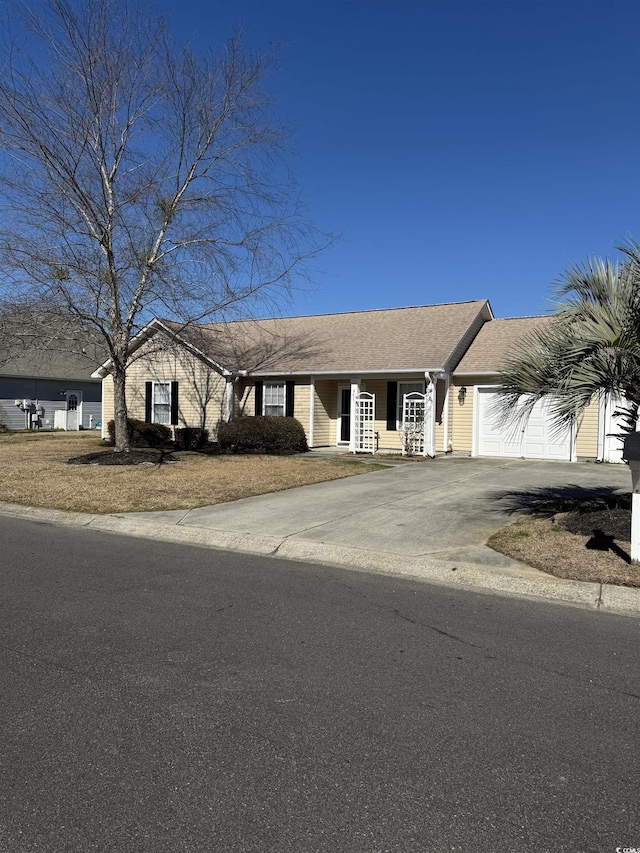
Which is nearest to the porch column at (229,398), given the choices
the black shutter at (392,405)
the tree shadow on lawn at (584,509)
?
the black shutter at (392,405)

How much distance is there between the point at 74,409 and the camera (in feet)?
122

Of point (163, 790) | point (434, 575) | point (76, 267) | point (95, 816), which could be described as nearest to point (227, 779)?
point (163, 790)

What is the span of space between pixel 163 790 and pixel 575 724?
89.0 inches

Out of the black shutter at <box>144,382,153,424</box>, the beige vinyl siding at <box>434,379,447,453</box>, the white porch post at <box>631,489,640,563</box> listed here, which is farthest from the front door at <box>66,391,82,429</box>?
the white porch post at <box>631,489,640,563</box>

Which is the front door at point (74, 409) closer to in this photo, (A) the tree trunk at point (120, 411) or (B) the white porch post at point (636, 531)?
(A) the tree trunk at point (120, 411)

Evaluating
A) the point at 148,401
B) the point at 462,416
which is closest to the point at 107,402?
the point at 148,401

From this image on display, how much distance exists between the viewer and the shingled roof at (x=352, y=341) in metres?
20.4

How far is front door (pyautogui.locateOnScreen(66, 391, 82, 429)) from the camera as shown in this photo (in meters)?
35.2

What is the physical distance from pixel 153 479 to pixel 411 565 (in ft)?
26.5

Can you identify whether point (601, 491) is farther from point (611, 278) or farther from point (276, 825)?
point (276, 825)

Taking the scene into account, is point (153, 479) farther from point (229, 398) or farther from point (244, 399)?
point (244, 399)

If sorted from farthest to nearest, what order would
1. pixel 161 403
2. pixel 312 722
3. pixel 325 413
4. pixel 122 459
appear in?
pixel 161 403
pixel 325 413
pixel 122 459
pixel 312 722

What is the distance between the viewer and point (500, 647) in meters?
4.84

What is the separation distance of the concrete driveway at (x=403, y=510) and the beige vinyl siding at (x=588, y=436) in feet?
8.60
